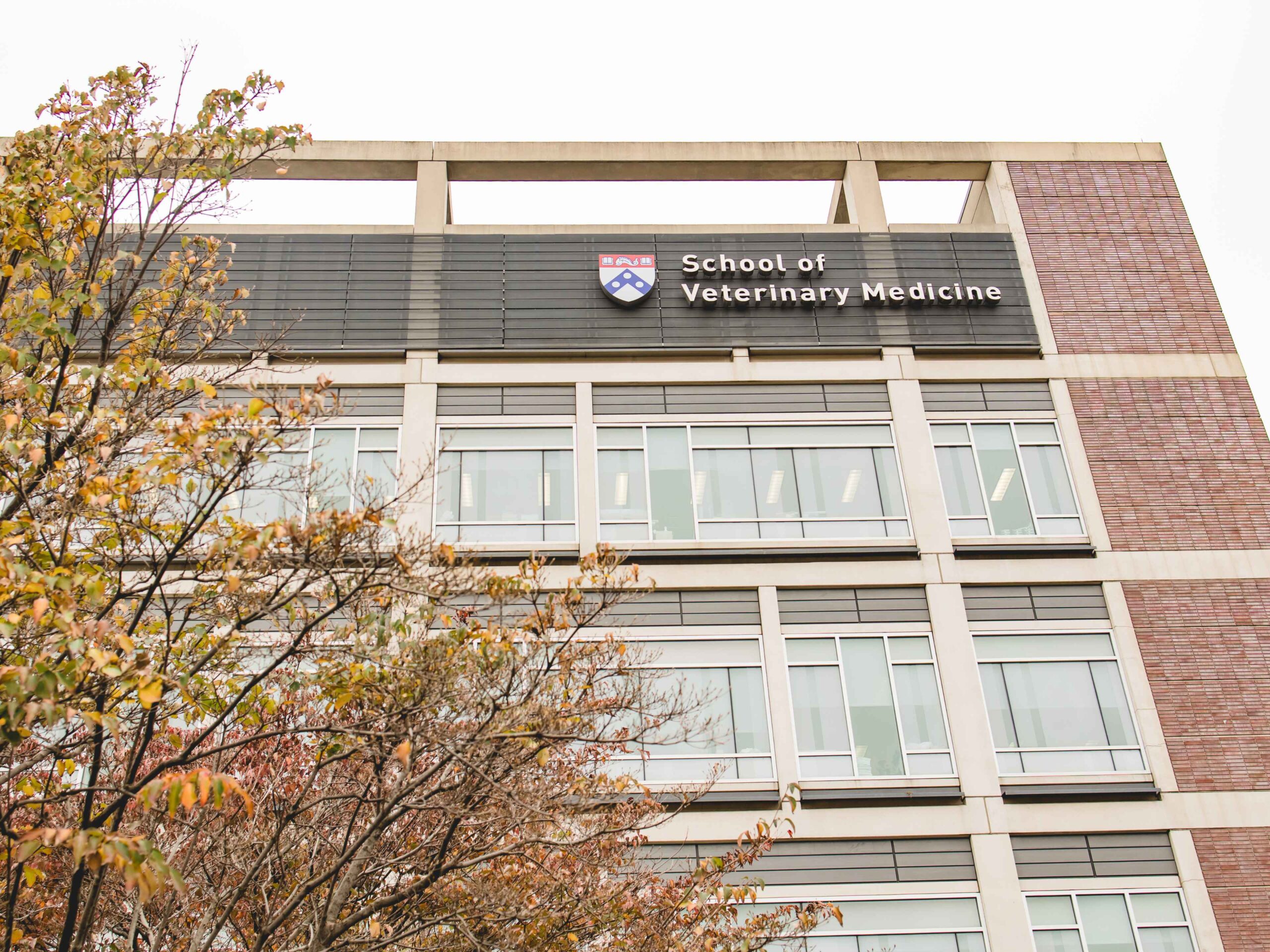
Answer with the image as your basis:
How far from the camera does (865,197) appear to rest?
20766 millimetres

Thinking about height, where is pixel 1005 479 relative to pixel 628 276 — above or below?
below

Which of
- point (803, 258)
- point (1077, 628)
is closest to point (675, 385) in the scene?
point (803, 258)

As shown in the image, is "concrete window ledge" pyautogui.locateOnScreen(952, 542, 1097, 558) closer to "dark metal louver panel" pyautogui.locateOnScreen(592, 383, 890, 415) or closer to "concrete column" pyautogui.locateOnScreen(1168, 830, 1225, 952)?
"dark metal louver panel" pyautogui.locateOnScreen(592, 383, 890, 415)

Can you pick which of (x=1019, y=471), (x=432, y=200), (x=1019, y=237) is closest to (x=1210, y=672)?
(x=1019, y=471)

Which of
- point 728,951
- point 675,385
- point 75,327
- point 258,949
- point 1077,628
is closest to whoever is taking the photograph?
point 258,949

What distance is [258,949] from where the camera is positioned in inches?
312

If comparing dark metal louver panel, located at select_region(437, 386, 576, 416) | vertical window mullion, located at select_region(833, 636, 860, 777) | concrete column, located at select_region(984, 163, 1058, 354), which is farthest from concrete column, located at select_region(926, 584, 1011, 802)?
dark metal louver panel, located at select_region(437, 386, 576, 416)

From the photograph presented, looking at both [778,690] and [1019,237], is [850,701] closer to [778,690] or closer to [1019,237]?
[778,690]

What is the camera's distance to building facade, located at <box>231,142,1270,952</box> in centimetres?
1545

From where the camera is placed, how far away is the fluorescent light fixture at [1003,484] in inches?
722

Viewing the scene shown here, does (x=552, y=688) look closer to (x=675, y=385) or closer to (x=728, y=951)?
(x=728, y=951)

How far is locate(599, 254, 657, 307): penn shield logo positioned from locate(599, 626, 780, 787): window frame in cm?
635

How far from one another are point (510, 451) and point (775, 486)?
473cm

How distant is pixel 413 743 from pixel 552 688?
1241 millimetres
